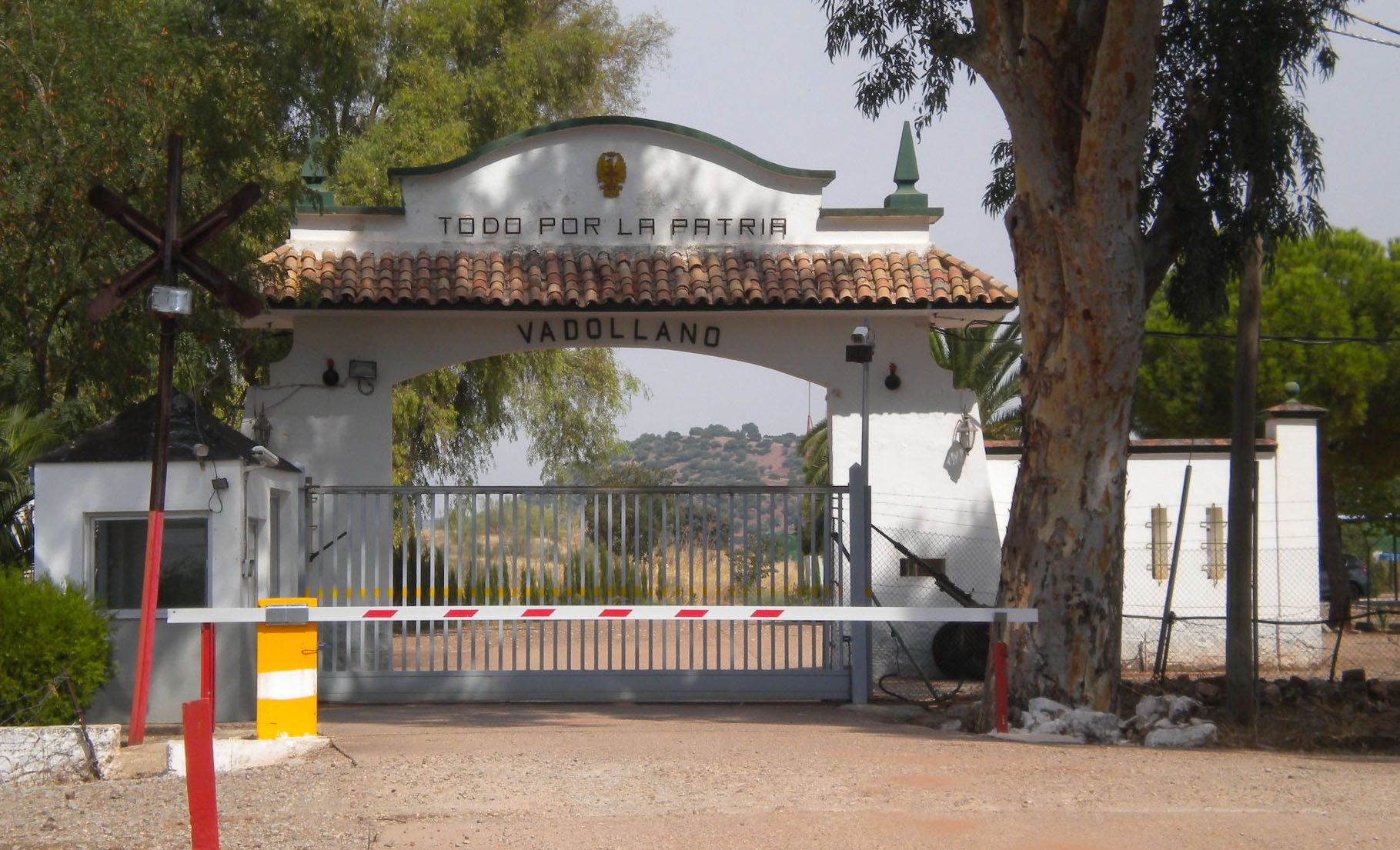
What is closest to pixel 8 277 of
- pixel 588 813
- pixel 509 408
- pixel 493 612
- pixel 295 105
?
pixel 295 105

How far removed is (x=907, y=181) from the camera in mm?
16188

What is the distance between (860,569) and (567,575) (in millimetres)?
2814

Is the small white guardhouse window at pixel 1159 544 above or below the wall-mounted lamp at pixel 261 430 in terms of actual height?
below

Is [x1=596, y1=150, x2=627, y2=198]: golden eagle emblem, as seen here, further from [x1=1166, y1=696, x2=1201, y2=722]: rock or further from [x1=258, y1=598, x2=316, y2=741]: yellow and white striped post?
[x1=1166, y1=696, x2=1201, y2=722]: rock

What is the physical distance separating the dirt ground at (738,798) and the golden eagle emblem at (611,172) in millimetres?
6913

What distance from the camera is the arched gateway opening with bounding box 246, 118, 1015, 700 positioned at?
14055mm

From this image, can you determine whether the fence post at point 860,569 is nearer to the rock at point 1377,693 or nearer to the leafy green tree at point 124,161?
the rock at point 1377,693

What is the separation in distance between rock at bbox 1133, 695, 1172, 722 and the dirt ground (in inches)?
37.8

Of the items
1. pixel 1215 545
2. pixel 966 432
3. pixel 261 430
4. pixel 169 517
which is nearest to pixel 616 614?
pixel 169 517

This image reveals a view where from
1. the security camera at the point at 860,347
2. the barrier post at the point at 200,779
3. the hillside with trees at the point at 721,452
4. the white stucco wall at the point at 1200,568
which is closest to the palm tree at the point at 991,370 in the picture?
the white stucco wall at the point at 1200,568

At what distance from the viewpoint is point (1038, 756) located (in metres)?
9.48

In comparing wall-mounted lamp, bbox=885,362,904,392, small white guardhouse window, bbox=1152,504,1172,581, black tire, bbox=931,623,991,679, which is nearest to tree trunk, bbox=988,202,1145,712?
black tire, bbox=931,623,991,679

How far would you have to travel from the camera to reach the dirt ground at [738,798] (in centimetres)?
695

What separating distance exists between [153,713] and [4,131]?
5036mm
